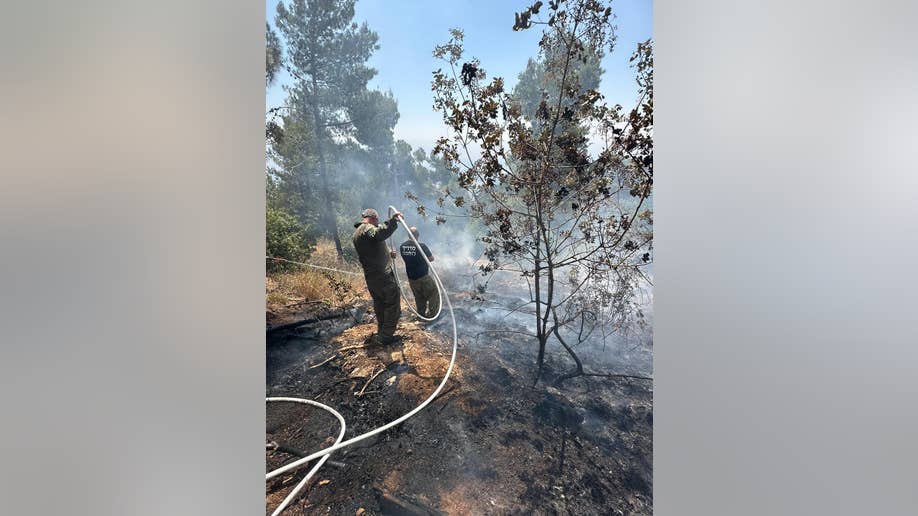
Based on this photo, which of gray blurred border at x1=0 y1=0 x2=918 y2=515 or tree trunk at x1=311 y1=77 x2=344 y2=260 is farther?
tree trunk at x1=311 y1=77 x2=344 y2=260

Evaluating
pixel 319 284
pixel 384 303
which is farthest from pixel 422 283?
pixel 319 284

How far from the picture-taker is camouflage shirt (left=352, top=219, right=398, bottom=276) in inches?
62.8
